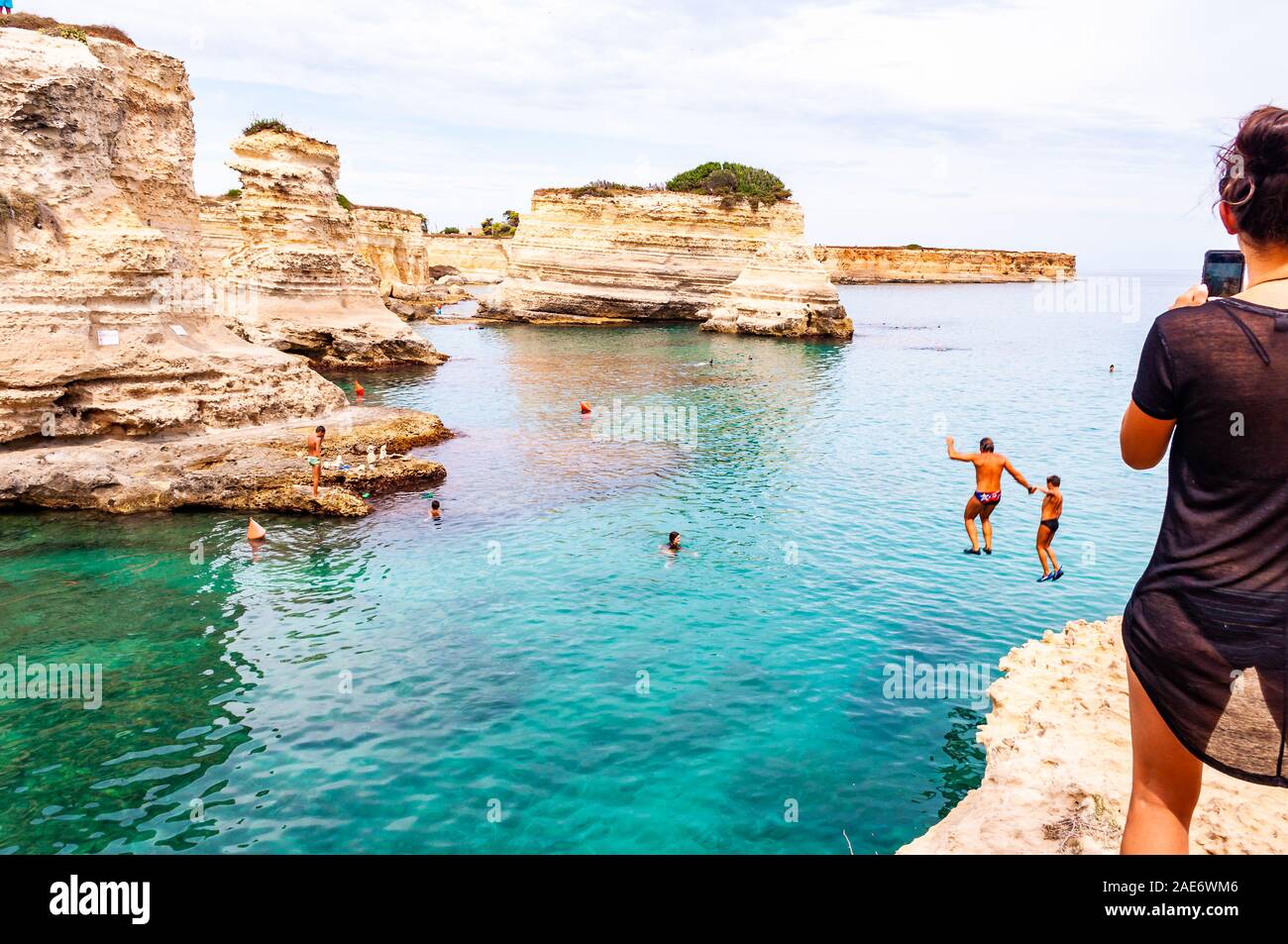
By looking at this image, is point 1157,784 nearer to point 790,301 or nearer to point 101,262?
point 101,262

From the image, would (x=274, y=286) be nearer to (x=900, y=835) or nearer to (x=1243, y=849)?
(x=900, y=835)

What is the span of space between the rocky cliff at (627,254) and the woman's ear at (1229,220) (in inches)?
2690

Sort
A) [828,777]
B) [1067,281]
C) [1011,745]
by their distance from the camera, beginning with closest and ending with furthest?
[1011,745] < [828,777] < [1067,281]

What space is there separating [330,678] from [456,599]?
3415 millimetres

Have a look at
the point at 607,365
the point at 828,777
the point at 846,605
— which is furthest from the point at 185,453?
the point at 607,365

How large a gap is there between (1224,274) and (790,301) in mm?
64905

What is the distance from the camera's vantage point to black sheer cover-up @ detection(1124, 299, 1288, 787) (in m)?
3.06

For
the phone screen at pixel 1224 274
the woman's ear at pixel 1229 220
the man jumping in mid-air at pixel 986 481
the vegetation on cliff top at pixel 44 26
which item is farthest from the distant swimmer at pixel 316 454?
the woman's ear at pixel 1229 220

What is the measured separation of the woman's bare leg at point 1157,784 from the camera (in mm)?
3385

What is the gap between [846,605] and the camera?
15641 mm

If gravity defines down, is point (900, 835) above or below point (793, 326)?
below

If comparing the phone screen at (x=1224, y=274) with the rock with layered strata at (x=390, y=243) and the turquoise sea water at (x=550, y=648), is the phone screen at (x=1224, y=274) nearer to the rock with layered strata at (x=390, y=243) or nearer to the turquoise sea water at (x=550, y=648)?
the turquoise sea water at (x=550, y=648)

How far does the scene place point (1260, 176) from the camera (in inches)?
126

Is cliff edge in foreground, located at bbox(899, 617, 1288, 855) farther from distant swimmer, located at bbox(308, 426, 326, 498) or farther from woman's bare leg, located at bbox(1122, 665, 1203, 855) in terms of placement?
distant swimmer, located at bbox(308, 426, 326, 498)
